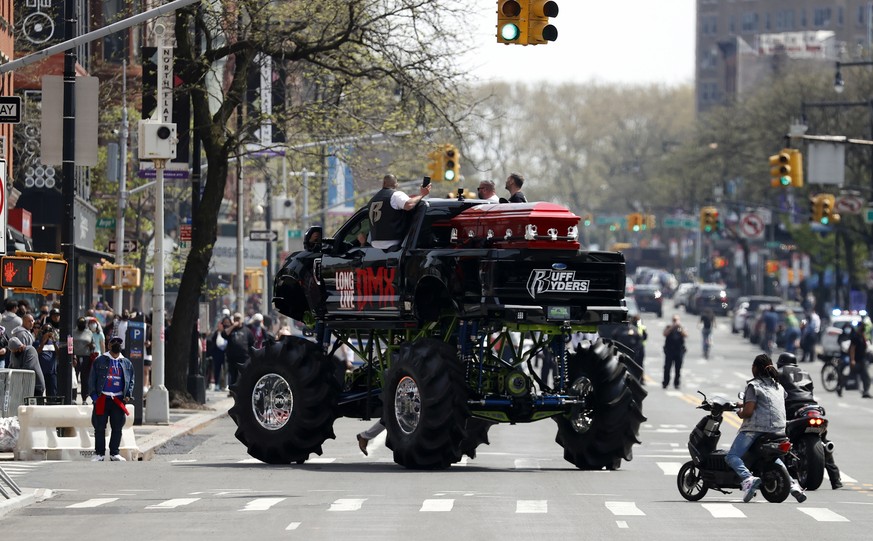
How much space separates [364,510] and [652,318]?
86.2m

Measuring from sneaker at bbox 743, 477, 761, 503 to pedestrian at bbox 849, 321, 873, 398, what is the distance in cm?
2878

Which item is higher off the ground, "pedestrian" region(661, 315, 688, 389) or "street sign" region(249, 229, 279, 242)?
"street sign" region(249, 229, 279, 242)

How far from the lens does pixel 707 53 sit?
192 metres

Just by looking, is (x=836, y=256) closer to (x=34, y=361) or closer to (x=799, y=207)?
(x=799, y=207)

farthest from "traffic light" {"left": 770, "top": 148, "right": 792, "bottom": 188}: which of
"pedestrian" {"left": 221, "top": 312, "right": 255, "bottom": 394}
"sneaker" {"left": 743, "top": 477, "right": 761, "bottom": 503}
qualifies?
"sneaker" {"left": 743, "top": 477, "right": 761, "bottom": 503}

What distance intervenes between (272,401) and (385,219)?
265 cm

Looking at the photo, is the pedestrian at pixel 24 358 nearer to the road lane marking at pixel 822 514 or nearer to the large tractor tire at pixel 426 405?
the large tractor tire at pixel 426 405

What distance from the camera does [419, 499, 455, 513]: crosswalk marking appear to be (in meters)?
16.5

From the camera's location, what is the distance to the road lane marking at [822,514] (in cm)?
1631

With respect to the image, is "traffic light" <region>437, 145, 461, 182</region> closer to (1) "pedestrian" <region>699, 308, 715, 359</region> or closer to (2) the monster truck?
(2) the monster truck

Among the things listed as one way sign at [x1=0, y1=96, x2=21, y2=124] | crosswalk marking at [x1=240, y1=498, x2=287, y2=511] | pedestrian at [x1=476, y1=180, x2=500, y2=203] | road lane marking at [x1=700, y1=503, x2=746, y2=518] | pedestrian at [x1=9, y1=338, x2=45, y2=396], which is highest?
one way sign at [x1=0, y1=96, x2=21, y2=124]

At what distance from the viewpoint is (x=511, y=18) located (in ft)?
76.3

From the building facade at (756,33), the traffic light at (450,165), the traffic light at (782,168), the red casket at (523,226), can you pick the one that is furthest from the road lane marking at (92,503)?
the building facade at (756,33)

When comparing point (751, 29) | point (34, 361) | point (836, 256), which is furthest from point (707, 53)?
point (34, 361)
